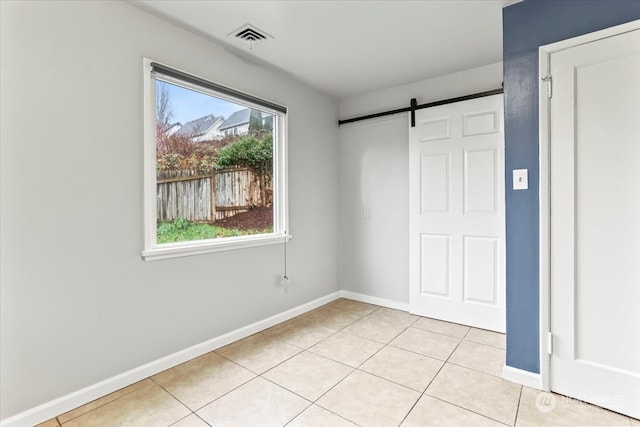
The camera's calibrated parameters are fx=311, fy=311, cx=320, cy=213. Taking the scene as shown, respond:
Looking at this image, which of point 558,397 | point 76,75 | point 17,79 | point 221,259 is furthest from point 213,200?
point 558,397

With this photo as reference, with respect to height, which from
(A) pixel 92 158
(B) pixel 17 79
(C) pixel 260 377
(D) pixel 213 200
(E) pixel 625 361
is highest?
(B) pixel 17 79

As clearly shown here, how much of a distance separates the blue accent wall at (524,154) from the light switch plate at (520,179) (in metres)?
0.02

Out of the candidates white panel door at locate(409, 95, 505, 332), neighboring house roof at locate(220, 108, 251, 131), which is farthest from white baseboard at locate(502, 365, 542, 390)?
neighboring house roof at locate(220, 108, 251, 131)

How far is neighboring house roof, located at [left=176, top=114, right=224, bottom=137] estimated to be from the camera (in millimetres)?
2409

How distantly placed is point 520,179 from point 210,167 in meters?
2.29

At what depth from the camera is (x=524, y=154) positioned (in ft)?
6.42

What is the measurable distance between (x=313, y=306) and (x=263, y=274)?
2.85ft

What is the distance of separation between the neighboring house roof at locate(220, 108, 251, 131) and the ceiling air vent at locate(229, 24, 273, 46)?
60cm

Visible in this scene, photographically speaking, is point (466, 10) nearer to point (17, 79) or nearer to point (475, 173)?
point (475, 173)

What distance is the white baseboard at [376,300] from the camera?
11.3 ft

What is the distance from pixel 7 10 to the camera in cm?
159

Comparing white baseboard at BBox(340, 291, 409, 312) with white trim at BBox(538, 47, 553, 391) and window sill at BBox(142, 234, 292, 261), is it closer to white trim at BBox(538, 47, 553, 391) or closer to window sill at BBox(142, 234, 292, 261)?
window sill at BBox(142, 234, 292, 261)

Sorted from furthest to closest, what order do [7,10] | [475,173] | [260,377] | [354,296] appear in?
1. [354,296]
2. [475,173]
3. [260,377]
4. [7,10]

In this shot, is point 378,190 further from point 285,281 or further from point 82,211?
point 82,211
